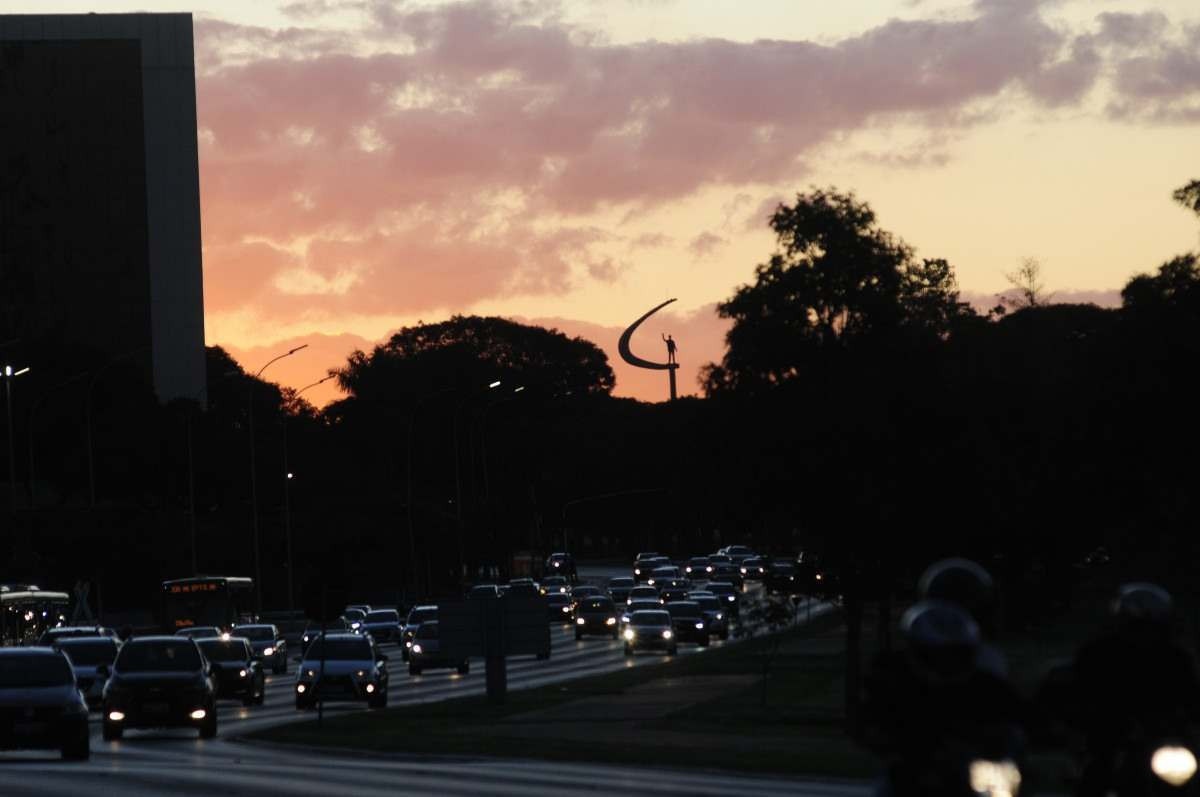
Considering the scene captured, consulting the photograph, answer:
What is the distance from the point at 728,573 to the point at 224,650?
72.7 meters

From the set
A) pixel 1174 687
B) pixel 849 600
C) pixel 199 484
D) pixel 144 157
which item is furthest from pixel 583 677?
pixel 144 157

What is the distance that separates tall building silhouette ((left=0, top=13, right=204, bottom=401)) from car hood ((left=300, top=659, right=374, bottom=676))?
325 feet

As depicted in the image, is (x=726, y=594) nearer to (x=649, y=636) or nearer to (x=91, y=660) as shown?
(x=649, y=636)

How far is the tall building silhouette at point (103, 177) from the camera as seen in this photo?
5659 inches

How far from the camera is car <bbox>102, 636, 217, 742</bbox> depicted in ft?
119

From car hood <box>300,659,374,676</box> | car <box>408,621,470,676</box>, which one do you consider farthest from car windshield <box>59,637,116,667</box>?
car <box>408,621,470,676</box>

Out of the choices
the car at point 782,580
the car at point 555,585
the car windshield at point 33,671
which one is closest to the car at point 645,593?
the car at point 555,585

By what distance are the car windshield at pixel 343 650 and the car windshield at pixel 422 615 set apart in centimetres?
1889

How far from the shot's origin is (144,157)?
145 meters

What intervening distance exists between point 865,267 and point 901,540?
4.47 meters

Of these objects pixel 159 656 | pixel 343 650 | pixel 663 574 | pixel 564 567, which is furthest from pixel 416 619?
pixel 564 567

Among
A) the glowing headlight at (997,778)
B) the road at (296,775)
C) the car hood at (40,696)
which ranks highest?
the glowing headlight at (997,778)

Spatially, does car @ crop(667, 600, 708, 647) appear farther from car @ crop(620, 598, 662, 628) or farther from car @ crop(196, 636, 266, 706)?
car @ crop(196, 636, 266, 706)

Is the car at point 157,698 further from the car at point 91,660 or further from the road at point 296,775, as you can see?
the car at point 91,660
